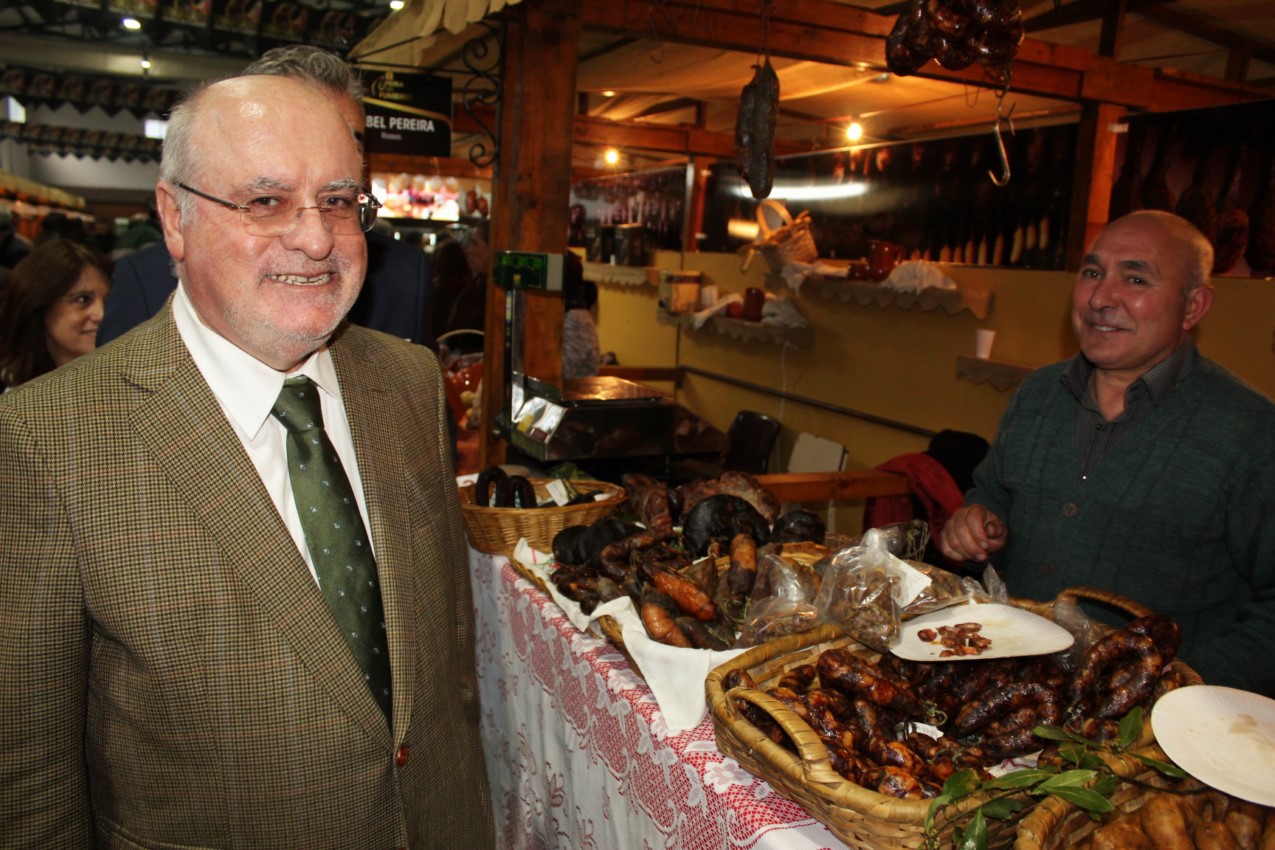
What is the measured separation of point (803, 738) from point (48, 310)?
3404 millimetres

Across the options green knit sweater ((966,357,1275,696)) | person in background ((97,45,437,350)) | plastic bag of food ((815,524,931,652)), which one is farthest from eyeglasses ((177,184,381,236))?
green knit sweater ((966,357,1275,696))

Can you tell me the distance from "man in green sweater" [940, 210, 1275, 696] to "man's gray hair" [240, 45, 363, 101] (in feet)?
6.70

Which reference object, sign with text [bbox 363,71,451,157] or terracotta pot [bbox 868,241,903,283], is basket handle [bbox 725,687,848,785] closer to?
sign with text [bbox 363,71,451,157]

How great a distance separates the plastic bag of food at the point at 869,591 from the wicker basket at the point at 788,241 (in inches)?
183

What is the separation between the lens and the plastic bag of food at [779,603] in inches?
68.8

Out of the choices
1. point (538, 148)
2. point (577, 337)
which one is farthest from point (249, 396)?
point (577, 337)

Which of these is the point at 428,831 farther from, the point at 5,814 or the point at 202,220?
the point at 202,220

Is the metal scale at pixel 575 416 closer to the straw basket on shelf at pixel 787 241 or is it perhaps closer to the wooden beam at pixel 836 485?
the wooden beam at pixel 836 485

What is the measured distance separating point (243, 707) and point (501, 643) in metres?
1.30

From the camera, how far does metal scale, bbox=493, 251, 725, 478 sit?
361cm

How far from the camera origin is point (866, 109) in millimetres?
6340

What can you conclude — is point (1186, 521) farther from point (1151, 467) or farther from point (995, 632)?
point (995, 632)

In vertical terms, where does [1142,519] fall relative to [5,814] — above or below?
above

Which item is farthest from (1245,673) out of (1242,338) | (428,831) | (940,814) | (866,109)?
(866,109)
